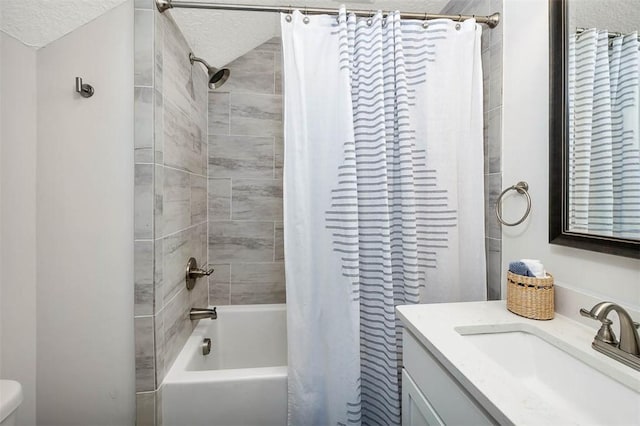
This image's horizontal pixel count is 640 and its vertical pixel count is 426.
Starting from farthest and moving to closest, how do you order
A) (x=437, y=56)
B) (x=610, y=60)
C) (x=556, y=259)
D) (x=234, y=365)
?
(x=234, y=365), (x=437, y=56), (x=556, y=259), (x=610, y=60)

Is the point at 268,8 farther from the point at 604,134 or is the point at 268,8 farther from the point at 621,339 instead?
the point at 621,339

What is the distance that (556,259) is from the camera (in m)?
0.94

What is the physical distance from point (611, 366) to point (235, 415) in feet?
4.09

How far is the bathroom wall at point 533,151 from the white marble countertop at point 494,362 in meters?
0.14

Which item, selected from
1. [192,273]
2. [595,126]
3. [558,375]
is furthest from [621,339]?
[192,273]

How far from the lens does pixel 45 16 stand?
0.96 meters

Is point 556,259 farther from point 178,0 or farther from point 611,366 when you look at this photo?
point 178,0

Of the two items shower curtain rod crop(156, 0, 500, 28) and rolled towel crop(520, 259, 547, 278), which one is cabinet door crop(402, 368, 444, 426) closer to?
rolled towel crop(520, 259, 547, 278)

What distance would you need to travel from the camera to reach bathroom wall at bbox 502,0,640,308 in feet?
2.71

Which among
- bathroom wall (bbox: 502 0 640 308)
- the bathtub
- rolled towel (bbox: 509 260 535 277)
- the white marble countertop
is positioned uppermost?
bathroom wall (bbox: 502 0 640 308)

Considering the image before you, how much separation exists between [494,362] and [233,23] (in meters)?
1.83

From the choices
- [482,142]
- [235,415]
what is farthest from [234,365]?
[482,142]

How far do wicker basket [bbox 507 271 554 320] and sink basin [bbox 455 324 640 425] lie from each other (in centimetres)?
6

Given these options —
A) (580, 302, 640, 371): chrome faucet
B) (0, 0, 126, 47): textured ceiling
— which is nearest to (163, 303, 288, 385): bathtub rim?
(580, 302, 640, 371): chrome faucet
